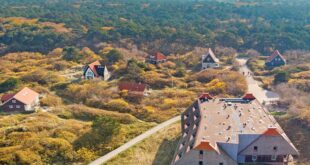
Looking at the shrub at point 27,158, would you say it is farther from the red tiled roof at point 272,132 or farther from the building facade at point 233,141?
the red tiled roof at point 272,132

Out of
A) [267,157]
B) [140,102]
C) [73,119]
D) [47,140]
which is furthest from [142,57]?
[267,157]

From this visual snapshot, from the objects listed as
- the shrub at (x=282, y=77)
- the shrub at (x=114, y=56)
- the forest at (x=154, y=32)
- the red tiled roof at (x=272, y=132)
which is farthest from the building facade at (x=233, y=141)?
the forest at (x=154, y=32)

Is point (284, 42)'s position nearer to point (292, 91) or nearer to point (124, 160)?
point (292, 91)

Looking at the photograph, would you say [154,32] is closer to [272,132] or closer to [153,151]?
[153,151]

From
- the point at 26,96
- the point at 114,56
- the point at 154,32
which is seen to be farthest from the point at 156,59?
the point at 26,96

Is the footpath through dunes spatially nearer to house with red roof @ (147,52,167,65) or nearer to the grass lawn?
the grass lawn

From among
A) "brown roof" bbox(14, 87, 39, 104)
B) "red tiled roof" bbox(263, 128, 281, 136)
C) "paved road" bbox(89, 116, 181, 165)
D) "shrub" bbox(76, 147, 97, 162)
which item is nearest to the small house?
"paved road" bbox(89, 116, 181, 165)
